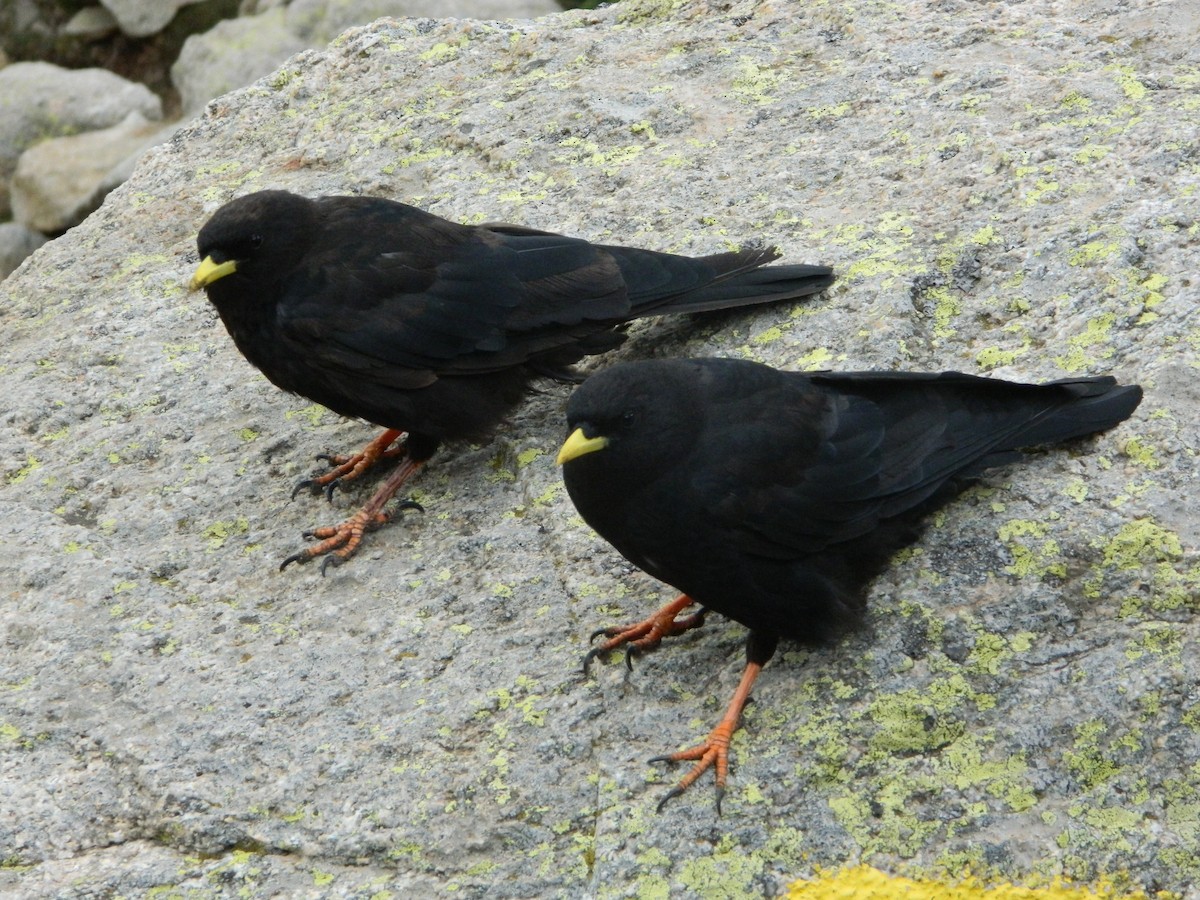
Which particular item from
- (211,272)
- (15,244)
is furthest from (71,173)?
(211,272)

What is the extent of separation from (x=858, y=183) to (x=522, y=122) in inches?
70.4

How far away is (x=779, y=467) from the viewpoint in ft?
14.0

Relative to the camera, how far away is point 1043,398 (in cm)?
430

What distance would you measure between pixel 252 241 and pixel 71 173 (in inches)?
382

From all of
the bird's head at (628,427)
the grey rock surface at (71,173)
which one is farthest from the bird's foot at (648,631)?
the grey rock surface at (71,173)

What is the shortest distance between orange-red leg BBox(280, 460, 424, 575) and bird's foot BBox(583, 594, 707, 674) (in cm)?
114

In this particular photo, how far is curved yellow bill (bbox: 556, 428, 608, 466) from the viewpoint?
4215 millimetres

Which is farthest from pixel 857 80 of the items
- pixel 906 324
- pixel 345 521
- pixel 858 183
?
pixel 345 521

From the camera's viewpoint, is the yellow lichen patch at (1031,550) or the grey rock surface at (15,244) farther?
the grey rock surface at (15,244)

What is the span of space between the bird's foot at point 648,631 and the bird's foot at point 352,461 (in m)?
1.61

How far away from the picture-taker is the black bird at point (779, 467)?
4.11 meters

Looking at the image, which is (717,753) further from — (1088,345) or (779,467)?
(1088,345)

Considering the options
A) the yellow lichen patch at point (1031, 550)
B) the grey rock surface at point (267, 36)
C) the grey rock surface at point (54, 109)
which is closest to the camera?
the yellow lichen patch at point (1031, 550)

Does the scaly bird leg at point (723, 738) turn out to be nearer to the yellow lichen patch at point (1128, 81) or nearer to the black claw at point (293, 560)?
the black claw at point (293, 560)
